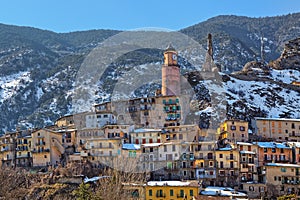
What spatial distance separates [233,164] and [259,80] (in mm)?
55978

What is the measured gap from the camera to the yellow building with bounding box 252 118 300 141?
9250cm

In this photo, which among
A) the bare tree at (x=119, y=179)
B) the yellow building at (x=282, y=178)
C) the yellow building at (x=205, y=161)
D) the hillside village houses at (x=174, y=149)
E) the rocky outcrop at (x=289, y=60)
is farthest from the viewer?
the rocky outcrop at (x=289, y=60)

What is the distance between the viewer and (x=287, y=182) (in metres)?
75.0

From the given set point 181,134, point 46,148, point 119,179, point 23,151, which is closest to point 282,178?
point 181,134

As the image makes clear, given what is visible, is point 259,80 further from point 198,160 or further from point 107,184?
point 107,184

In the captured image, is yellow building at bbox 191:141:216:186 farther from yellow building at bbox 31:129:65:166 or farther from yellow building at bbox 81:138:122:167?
yellow building at bbox 31:129:65:166

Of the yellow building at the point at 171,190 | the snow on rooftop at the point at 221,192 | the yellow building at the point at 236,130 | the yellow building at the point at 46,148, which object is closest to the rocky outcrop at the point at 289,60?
the yellow building at the point at 236,130

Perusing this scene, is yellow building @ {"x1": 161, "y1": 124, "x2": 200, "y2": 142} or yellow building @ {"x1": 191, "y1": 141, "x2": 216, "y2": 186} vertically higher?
yellow building @ {"x1": 161, "y1": 124, "x2": 200, "y2": 142}

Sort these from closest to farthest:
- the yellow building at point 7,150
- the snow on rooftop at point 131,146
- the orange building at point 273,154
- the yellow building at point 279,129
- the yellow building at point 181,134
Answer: the orange building at point 273,154
the snow on rooftop at point 131,146
the yellow building at point 181,134
the yellow building at point 7,150
the yellow building at point 279,129

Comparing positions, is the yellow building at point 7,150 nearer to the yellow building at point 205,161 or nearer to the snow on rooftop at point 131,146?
the snow on rooftop at point 131,146

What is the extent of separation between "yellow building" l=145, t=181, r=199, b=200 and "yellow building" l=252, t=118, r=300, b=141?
2781cm

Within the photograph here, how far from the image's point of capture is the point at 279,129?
9325 cm

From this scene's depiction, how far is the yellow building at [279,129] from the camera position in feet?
303

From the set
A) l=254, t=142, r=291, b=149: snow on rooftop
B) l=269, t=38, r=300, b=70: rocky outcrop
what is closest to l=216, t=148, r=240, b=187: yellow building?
l=254, t=142, r=291, b=149: snow on rooftop
